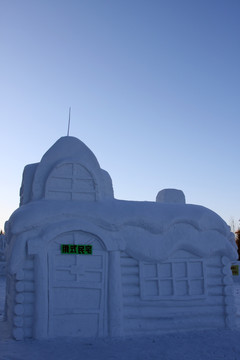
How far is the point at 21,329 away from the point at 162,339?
302 cm

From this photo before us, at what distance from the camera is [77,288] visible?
7637 mm

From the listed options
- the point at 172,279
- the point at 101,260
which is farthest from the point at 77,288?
the point at 172,279

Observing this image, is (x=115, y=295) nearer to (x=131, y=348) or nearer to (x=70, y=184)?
(x=131, y=348)

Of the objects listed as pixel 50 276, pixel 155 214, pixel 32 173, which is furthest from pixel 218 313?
→ pixel 32 173

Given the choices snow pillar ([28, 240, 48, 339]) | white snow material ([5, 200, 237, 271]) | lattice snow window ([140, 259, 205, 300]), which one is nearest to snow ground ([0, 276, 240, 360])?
snow pillar ([28, 240, 48, 339])

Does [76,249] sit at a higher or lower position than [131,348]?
higher

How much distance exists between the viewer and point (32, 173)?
9148 millimetres

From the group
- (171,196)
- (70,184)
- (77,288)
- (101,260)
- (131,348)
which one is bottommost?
(131,348)

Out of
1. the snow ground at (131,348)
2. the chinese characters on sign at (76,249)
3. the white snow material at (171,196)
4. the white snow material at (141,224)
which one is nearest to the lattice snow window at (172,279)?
the white snow material at (141,224)

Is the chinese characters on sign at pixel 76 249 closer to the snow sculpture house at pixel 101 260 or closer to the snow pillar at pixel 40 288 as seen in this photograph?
the snow sculpture house at pixel 101 260

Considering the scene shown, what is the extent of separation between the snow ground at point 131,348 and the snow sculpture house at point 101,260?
0.32 m

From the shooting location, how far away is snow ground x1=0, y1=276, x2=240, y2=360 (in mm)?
6314

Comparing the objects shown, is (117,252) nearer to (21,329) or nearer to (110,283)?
(110,283)

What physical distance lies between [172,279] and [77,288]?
90.0 inches
